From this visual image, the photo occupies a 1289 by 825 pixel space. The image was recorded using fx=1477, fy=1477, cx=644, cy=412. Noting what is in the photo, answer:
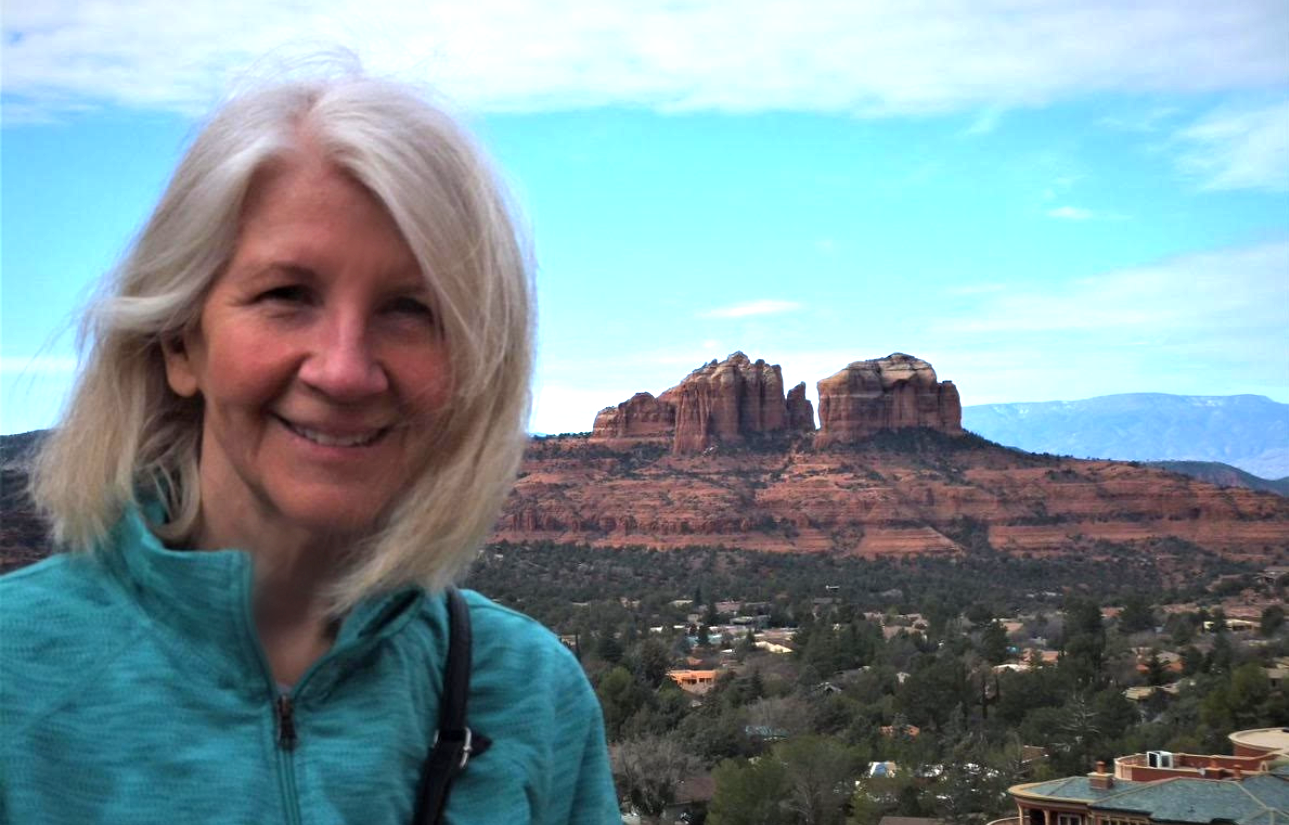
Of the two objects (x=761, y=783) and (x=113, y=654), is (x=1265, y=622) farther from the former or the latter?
(x=113, y=654)

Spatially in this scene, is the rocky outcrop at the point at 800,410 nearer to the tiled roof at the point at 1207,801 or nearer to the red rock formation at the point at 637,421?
the red rock formation at the point at 637,421

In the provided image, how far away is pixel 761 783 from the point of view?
2053cm

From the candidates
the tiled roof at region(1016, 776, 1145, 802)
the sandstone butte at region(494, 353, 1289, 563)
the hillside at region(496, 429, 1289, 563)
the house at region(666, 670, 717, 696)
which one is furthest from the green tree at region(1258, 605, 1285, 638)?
the hillside at region(496, 429, 1289, 563)

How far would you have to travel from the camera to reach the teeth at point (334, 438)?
186 cm

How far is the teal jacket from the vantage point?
5.47 ft

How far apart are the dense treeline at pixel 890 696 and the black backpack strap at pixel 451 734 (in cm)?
1877

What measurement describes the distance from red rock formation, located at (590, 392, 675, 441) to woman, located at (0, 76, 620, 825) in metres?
91.4

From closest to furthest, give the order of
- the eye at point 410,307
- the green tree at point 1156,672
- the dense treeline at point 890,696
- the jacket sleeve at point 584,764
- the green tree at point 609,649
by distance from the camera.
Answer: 1. the eye at point 410,307
2. the jacket sleeve at point 584,764
3. the dense treeline at point 890,696
4. the green tree at point 1156,672
5. the green tree at point 609,649

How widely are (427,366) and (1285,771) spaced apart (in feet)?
61.3

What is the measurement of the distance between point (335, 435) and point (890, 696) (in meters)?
30.4

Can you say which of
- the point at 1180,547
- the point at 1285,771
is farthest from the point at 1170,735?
the point at 1180,547

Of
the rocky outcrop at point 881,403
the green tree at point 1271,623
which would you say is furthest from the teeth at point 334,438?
the rocky outcrop at point 881,403

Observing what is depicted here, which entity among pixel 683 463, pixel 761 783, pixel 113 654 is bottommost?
pixel 761 783

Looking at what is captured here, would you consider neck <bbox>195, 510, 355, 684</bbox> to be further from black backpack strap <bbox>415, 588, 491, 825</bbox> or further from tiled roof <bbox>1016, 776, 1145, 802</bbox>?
tiled roof <bbox>1016, 776, 1145, 802</bbox>
